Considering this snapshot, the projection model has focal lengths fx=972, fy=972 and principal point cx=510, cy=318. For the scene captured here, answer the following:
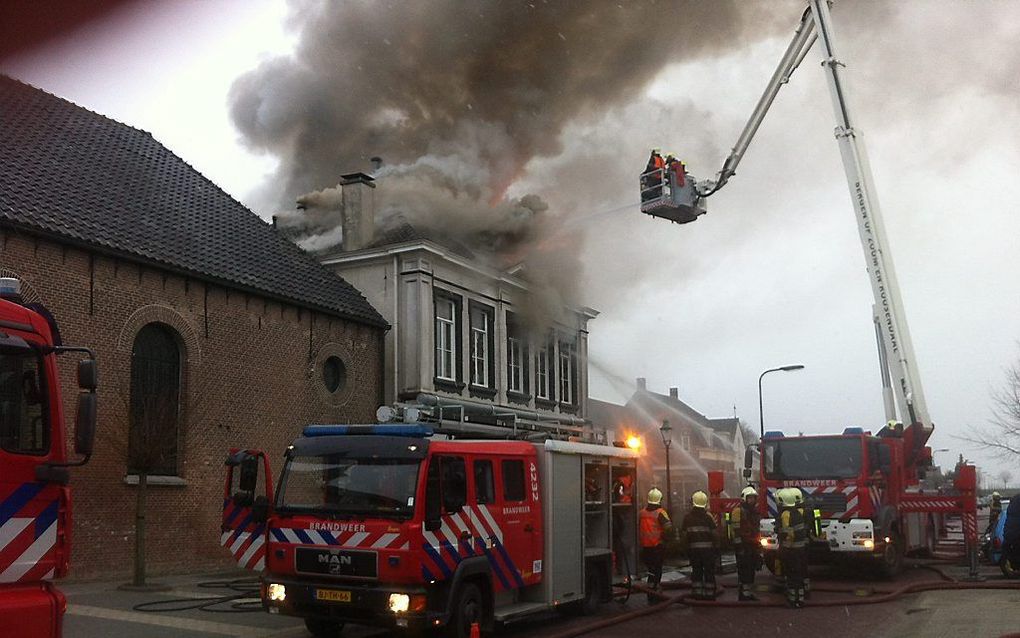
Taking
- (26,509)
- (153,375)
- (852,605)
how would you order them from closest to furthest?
(26,509) → (852,605) → (153,375)

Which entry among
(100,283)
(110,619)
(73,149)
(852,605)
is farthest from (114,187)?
(852,605)

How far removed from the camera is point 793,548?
14.2m

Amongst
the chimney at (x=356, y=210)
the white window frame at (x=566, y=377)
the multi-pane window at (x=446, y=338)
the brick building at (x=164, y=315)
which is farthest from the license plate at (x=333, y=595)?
the white window frame at (x=566, y=377)

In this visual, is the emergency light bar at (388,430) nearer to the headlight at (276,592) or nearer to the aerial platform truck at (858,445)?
the headlight at (276,592)

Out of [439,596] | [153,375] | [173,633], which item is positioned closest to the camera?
[439,596]

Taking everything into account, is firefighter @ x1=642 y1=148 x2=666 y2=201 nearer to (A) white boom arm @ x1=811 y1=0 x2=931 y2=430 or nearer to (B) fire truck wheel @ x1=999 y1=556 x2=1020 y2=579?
(A) white boom arm @ x1=811 y1=0 x2=931 y2=430

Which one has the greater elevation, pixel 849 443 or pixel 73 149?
pixel 73 149

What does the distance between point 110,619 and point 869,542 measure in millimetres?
12150

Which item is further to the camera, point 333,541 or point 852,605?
point 852,605

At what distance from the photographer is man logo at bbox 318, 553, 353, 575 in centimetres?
1010

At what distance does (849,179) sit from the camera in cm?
1878

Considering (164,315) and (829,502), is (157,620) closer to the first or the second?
(164,315)

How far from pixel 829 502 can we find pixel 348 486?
409 inches

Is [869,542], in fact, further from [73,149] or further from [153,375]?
[73,149]
